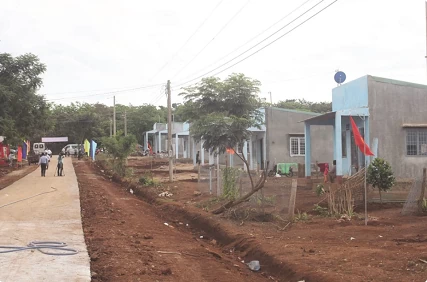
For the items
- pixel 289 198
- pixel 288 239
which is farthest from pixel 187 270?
pixel 289 198

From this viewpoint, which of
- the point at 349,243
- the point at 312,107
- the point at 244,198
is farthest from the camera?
the point at 312,107

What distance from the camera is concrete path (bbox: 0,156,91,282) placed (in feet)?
23.8

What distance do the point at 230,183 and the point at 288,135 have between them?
1581cm

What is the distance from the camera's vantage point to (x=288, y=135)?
30.8 m

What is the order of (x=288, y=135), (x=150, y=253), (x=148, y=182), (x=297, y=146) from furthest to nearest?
(x=297, y=146)
(x=288, y=135)
(x=148, y=182)
(x=150, y=253)

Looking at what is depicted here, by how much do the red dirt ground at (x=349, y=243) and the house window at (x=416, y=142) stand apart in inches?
279

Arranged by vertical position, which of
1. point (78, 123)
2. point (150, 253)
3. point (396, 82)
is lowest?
point (150, 253)

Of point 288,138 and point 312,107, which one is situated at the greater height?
point 312,107

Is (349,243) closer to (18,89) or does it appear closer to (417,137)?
(417,137)

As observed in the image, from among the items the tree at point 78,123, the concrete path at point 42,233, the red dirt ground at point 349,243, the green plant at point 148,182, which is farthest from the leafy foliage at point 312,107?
the red dirt ground at point 349,243

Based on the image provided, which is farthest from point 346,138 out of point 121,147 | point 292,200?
point 121,147

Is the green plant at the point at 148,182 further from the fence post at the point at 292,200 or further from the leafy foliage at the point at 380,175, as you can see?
the fence post at the point at 292,200

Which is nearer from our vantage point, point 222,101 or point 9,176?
point 222,101

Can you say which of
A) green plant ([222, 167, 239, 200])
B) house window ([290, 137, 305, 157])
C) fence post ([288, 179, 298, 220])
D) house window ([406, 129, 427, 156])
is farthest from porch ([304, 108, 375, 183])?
fence post ([288, 179, 298, 220])
